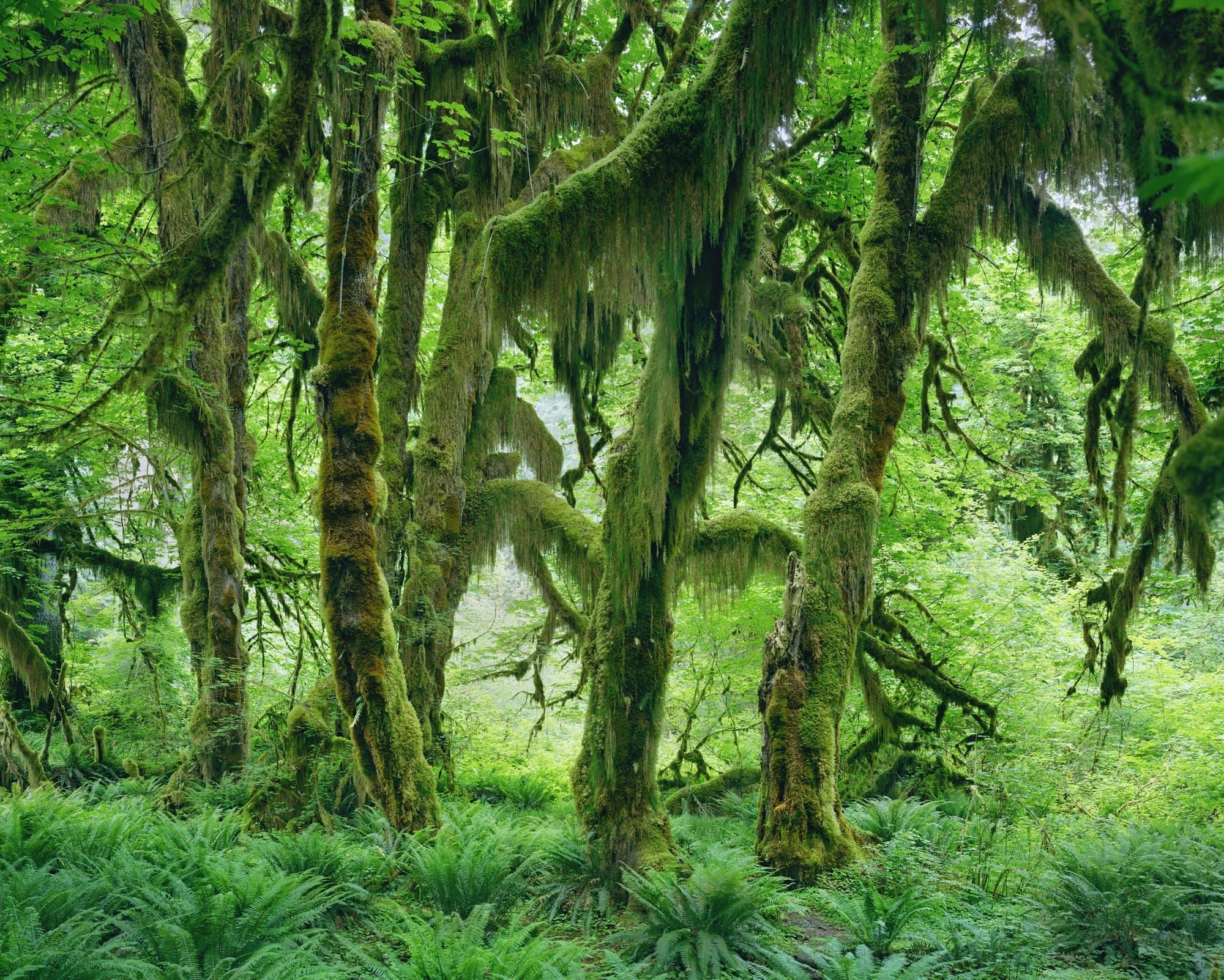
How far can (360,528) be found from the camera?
620 centimetres

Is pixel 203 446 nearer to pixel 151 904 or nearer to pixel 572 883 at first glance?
pixel 151 904

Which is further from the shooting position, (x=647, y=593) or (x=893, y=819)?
(x=893, y=819)

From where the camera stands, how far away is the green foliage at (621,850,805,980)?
452 centimetres

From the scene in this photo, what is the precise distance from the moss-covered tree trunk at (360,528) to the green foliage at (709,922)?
7.00ft

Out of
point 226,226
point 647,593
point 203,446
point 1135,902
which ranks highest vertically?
point 226,226

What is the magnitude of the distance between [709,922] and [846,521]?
9.95 feet

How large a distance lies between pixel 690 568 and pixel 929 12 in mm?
4862

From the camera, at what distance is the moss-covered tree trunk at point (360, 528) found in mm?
6102

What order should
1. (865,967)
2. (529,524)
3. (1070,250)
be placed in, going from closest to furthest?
1. (865,967)
2. (1070,250)
3. (529,524)

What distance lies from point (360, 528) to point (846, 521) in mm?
3766

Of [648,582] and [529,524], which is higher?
[529,524]

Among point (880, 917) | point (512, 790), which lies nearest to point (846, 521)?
point (880, 917)

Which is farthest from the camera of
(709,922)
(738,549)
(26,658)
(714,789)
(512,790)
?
(512,790)

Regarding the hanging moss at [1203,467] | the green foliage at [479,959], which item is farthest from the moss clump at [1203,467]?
the green foliage at [479,959]
